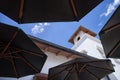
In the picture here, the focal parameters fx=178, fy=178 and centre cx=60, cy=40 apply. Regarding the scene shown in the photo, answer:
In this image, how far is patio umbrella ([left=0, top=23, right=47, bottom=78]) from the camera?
490cm

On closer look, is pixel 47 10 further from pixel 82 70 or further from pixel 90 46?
pixel 90 46

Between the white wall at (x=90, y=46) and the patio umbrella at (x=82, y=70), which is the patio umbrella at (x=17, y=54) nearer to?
the patio umbrella at (x=82, y=70)

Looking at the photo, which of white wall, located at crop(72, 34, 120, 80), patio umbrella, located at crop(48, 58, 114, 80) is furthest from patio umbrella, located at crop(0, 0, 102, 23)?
white wall, located at crop(72, 34, 120, 80)

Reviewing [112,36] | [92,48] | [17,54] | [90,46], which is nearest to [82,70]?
[112,36]

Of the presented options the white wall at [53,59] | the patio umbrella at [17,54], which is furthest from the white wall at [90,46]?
the patio umbrella at [17,54]

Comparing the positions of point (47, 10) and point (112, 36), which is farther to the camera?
point (112, 36)

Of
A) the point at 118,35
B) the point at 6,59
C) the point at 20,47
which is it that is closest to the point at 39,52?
the point at 20,47

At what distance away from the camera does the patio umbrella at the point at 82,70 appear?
6.76 m

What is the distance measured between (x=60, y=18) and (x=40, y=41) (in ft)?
14.2

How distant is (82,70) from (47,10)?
3.81 m

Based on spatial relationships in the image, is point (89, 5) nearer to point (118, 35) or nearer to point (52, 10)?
point (52, 10)

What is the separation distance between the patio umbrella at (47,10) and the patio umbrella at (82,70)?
2457mm

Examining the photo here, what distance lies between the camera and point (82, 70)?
7.47 m

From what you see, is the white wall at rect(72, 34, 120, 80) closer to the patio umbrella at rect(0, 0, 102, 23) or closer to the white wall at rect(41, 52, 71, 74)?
the white wall at rect(41, 52, 71, 74)
